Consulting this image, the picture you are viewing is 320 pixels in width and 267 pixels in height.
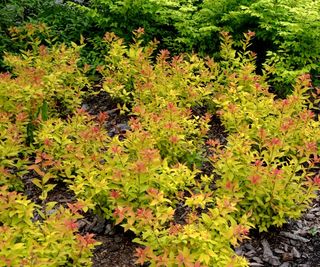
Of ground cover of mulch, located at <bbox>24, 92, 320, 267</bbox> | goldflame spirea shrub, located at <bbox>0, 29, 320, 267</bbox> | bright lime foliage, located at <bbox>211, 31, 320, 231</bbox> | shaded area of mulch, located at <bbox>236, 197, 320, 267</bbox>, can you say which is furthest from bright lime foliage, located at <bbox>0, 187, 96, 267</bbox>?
shaded area of mulch, located at <bbox>236, 197, 320, 267</bbox>

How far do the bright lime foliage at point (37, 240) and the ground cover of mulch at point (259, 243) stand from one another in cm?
42

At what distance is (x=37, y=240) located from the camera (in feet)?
10.5

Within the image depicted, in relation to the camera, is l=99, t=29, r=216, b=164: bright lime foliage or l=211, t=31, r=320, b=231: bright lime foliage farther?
l=99, t=29, r=216, b=164: bright lime foliage

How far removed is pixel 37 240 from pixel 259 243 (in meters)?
1.79

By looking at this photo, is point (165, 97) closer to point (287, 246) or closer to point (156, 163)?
point (156, 163)

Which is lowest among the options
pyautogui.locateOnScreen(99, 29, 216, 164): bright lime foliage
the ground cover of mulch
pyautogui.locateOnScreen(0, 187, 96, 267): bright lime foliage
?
the ground cover of mulch

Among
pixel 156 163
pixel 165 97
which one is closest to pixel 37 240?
pixel 156 163

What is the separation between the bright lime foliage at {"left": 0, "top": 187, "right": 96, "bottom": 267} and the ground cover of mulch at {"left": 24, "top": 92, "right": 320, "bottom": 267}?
0.42m

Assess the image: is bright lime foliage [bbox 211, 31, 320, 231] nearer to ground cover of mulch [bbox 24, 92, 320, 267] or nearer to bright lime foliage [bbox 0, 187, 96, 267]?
ground cover of mulch [bbox 24, 92, 320, 267]

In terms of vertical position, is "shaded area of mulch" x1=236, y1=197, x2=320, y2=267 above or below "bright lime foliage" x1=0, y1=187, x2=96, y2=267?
below

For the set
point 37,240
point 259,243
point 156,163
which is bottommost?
point 259,243

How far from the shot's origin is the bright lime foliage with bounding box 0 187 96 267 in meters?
2.94

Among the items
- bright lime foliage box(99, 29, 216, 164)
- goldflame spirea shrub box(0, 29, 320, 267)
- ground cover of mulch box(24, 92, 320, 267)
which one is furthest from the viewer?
bright lime foliage box(99, 29, 216, 164)

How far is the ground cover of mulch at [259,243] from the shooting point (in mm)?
3719
